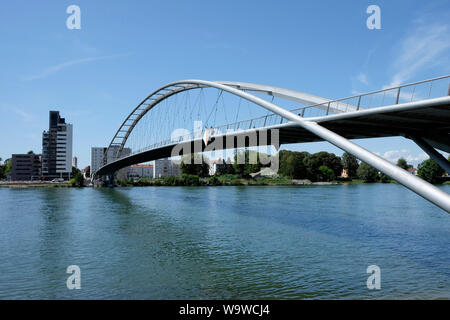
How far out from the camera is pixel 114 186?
3012 inches

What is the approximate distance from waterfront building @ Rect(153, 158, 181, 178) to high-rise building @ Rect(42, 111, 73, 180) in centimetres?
4730

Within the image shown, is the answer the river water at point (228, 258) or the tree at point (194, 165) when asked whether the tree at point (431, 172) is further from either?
the river water at point (228, 258)

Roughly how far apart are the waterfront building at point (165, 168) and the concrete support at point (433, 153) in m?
140

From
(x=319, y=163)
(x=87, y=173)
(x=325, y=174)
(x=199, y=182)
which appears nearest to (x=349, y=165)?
(x=319, y=163)

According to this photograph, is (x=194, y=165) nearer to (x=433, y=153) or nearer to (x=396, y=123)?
(x=433, y=153)

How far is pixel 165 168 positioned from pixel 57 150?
175 feet

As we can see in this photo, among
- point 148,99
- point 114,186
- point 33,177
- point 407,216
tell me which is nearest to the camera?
point 407,216

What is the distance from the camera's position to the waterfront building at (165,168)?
152875mm

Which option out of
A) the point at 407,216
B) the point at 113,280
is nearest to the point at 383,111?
the point at 113,280

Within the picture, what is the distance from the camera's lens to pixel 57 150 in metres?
107

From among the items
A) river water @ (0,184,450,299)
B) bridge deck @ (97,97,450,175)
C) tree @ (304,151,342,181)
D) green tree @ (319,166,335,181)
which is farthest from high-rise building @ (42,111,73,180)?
bridge deck @ (97,97,450,175)

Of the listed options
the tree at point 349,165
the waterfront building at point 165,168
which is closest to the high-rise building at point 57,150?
the waterfront building at point 165,168
